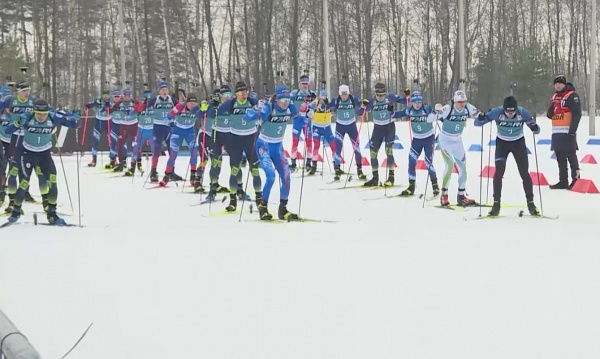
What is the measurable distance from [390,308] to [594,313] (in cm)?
153

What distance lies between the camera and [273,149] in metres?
11.1

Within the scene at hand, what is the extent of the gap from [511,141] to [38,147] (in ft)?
22.3

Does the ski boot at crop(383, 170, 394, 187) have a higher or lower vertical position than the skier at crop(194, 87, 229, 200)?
lower

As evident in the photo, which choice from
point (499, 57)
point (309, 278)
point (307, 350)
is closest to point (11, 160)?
point (309, 278)

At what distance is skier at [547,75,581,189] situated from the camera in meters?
14.3

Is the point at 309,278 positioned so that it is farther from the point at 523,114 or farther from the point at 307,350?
the point at 523,114

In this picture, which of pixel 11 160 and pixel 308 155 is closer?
pixel 11 160

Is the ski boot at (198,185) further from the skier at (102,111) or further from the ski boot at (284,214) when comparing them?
the skier at (102,111)

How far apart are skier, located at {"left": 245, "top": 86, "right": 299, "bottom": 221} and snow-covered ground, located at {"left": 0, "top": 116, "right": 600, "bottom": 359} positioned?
56 cm

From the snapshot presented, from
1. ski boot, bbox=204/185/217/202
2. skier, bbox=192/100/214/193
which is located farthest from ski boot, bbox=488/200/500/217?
skier, bbox=192/100/214/193

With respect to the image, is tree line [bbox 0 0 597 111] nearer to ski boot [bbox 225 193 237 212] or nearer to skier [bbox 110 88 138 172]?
skier [bbox 110 88 138 172]

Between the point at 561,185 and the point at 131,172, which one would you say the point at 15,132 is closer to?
the point at 131,172

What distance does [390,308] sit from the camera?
5.93 metres

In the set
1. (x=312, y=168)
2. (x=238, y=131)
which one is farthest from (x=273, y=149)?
(x=312, y=168)
